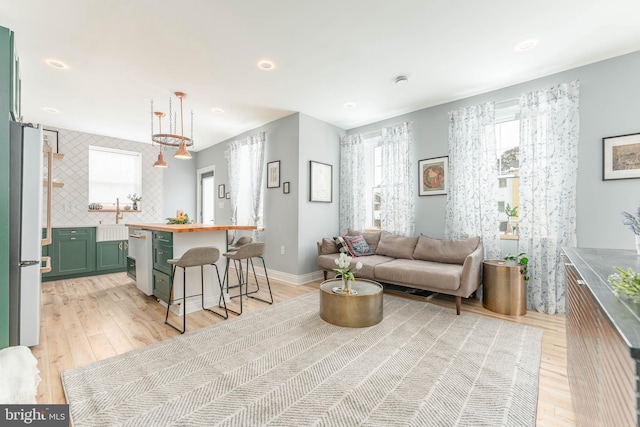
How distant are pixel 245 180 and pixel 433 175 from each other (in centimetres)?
370

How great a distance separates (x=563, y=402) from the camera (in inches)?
66.4

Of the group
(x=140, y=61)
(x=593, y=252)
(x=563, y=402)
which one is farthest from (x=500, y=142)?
(x=140, y=61)

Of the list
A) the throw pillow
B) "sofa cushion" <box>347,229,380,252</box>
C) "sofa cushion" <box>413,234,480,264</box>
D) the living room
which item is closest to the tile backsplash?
the living room

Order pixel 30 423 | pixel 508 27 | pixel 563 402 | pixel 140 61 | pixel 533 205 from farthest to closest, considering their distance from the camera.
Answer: pixel 533 205 < pixel 140 61 < pixel 508 27 < pixel 563 402 < pixel 30 423

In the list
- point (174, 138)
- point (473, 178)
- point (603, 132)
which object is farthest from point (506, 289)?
point (174, 138)

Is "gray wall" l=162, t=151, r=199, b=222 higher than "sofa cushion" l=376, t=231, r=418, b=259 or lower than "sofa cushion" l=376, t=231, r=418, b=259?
higher

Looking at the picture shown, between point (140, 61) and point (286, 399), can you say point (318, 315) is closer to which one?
point (286, 399)

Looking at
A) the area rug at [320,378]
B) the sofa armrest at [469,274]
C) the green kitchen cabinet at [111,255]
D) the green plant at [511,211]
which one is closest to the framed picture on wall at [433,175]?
the green plant at [511,211]

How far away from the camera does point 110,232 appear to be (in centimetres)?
524

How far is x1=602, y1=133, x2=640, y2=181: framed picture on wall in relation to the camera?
8.93 ft

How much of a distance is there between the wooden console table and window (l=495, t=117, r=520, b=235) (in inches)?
78.1

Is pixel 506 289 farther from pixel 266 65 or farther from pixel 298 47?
pixel 266 65

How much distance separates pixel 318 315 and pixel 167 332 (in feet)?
5.03

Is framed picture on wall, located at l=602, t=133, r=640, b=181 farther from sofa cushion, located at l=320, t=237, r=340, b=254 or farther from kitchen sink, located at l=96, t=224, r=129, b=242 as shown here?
kitchen sink, located at l=96, t=224, r=129, b=242
